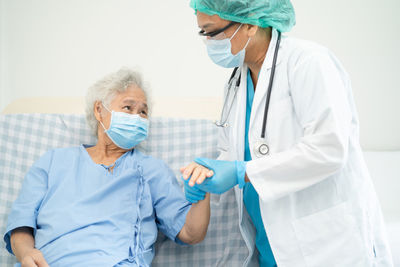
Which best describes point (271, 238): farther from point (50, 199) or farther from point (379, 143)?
point (379, 143)

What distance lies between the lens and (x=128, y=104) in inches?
62.1

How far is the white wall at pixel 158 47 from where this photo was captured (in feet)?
6.95

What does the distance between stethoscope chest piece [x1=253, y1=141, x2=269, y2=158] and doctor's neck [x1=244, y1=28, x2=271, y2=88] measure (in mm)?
294

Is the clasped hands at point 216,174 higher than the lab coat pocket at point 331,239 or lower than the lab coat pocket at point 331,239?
higher

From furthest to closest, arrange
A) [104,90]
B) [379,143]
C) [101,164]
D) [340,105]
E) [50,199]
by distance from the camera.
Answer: [379,143] → [104,90] → [101,164] → [50,199] → [340,105]

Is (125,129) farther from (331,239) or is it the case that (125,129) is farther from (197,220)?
(331,239)

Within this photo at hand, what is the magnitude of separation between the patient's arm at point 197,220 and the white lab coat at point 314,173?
10.5 inches

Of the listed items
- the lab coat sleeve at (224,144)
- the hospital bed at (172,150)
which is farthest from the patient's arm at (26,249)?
the lab coat sleeve at (224,144)

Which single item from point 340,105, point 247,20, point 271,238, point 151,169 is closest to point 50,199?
point 151,169

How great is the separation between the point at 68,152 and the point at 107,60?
0.81m

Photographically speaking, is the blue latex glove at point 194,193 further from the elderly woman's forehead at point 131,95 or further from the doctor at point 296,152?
the elderly woman's forehead at point 131,95

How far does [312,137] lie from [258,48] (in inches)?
15.9

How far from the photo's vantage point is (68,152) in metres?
1.56

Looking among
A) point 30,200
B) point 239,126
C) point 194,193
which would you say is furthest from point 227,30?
Result: point 30,200
